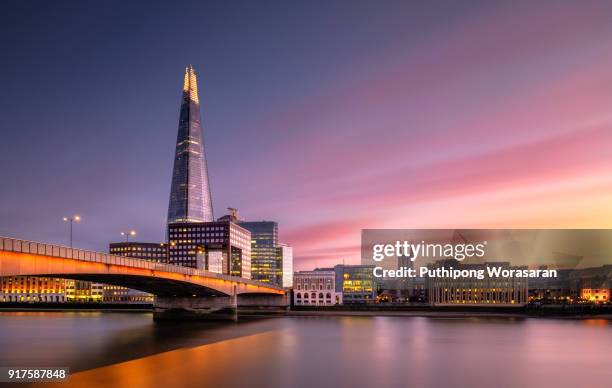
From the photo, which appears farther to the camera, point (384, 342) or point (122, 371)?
point (384, 342)

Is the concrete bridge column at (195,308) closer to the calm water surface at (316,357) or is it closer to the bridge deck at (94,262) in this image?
the bridge deck at (94,262)

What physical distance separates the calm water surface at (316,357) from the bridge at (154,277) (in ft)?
25.5

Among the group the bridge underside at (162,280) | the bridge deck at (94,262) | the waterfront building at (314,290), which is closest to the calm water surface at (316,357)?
the bridge underside at (162,280)

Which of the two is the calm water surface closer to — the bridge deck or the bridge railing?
the bridge deck

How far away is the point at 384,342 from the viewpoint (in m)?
65.2

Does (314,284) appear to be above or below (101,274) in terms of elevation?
below

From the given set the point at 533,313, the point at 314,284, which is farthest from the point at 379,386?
the point at 314,284

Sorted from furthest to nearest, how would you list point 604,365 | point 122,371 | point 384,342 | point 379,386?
1. point 384,342
2. point 604,365
3. point 122,371
4. point 379,386

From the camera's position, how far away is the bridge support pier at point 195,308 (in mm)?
102062

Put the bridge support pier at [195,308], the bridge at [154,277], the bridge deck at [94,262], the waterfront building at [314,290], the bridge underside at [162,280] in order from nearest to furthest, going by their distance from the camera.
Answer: the bridge deck at [94,262] < the bridge at [154,277] < the bridge underside at [162,280] < the bridge support pier at [195,308] < the waterfront building at [314,290]

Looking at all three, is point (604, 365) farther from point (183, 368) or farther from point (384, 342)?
point (183, 368)

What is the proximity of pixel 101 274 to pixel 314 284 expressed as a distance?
116 m

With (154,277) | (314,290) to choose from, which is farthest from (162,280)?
(314,290)

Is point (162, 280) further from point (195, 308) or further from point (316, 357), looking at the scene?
point (195, 308)
